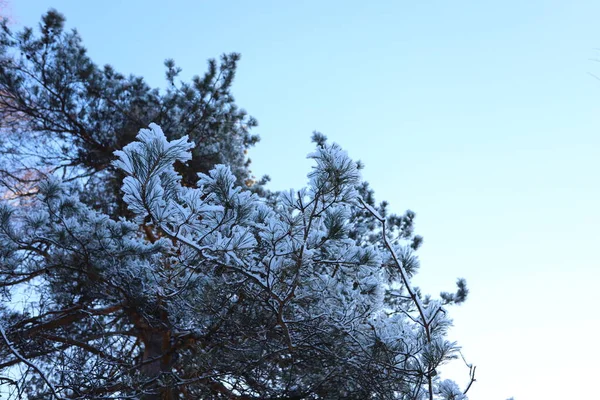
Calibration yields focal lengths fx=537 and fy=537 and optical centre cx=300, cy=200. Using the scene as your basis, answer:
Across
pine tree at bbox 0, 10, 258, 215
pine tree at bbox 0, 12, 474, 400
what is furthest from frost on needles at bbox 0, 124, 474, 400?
pine tree at bbox 0, 10, 258, 215

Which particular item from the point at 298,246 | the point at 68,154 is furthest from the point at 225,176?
the point at 68,154

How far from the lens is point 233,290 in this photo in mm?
2986

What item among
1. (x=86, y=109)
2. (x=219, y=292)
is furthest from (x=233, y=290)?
(x=86, y=109)

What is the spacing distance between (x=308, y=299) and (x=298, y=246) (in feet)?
2.29

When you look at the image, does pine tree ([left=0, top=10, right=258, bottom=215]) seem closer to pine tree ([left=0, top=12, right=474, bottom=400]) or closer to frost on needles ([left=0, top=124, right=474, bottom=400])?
pine tree ([left=0, top=12, right=474, bottom=400])

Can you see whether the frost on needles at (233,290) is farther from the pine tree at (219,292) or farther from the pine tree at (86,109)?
Result: the pine tree at (86,109)

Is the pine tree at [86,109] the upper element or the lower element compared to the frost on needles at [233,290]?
upper

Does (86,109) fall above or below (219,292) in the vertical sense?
above

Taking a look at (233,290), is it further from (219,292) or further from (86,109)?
(86,109)

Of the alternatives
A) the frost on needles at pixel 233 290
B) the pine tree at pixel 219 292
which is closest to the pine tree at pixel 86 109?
the pine tree at pixel 219 292

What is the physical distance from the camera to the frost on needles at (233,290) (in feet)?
8.16

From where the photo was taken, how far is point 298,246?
8.59 feet

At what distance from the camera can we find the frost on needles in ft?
8.16

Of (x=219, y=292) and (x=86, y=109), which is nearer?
(x=219, y=292)
